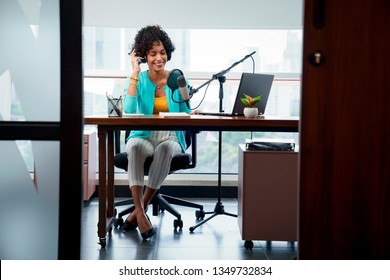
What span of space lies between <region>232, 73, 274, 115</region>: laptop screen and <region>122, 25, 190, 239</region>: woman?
0.38 meters

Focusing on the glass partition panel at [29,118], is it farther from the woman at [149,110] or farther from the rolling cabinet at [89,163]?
the rolling cabinet at [89,163]

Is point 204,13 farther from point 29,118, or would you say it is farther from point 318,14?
point 29,118

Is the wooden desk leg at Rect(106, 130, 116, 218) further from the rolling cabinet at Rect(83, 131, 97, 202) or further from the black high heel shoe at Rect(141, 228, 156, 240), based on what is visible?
the rolling cabinet at Rect(83, 131, 97, 202)

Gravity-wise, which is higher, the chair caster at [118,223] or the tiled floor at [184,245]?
the chair caster at [118,223]

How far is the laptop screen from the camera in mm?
2869

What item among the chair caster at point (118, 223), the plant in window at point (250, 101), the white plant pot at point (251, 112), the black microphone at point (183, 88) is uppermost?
the black microphone at point (183, 88)

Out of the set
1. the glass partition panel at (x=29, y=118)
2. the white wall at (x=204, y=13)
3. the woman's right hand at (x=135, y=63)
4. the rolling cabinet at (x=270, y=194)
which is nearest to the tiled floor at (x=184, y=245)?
the rolling cabinet at (x=270, y=194)

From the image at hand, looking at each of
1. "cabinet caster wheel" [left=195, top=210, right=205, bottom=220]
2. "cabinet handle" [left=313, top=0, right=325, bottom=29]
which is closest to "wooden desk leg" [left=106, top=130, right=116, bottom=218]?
"cabinet caster wheel" [left=195, top=210, right=205, bottom=220]

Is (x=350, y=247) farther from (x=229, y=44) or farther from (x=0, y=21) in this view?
(x=229, y=44)

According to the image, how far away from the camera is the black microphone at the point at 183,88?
2.84 metres

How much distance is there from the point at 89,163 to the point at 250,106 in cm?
165

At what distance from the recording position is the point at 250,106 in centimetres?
276

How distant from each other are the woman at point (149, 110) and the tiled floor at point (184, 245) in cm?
12

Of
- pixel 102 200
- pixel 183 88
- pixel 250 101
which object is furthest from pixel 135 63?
pixel 102 200
